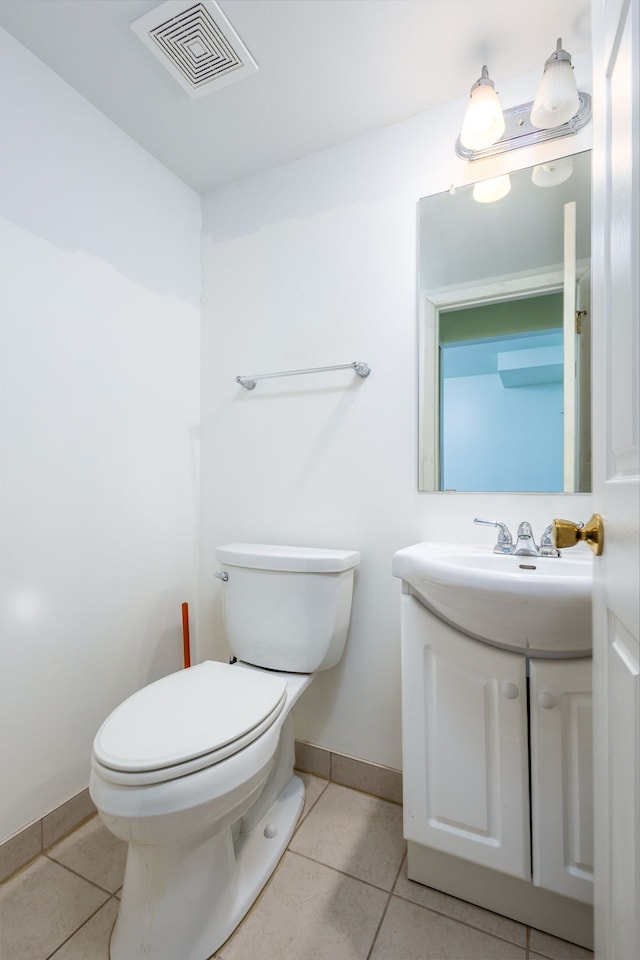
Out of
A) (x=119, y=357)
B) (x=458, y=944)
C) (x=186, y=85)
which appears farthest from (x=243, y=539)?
(x=186, y=85)

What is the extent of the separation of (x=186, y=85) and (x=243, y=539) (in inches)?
56.0

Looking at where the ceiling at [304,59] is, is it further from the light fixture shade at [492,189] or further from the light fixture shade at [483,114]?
the light fixture shade at [492,189]

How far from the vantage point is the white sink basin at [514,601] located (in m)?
0.81

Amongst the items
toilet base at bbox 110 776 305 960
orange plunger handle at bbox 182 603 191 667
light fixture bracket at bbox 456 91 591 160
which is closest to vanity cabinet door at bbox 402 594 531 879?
toilet base at bbox 110 776 305 960

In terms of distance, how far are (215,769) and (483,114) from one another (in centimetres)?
170

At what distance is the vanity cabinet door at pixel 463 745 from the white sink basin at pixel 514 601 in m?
0.06

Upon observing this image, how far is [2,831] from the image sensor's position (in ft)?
3.65

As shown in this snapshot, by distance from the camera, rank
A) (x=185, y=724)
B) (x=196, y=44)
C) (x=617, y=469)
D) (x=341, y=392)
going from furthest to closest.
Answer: (x=341, y=392) < (x=196, y=44) < (x=185, y=724) < (x=617, y=469)

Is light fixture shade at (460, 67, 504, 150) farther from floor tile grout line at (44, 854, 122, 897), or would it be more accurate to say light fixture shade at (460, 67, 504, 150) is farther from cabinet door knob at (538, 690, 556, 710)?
floor tile grout line at (44, 854, 122, 897)

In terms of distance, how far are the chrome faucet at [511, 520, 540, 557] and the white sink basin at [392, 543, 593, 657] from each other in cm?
5

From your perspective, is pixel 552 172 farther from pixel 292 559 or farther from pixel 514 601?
pixel 292 559

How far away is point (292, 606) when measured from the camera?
1.32m

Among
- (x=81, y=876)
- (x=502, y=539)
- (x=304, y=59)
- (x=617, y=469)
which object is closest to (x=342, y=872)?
(x=81, y=876)

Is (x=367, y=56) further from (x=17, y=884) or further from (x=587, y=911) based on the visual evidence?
(x=17, y=884)
